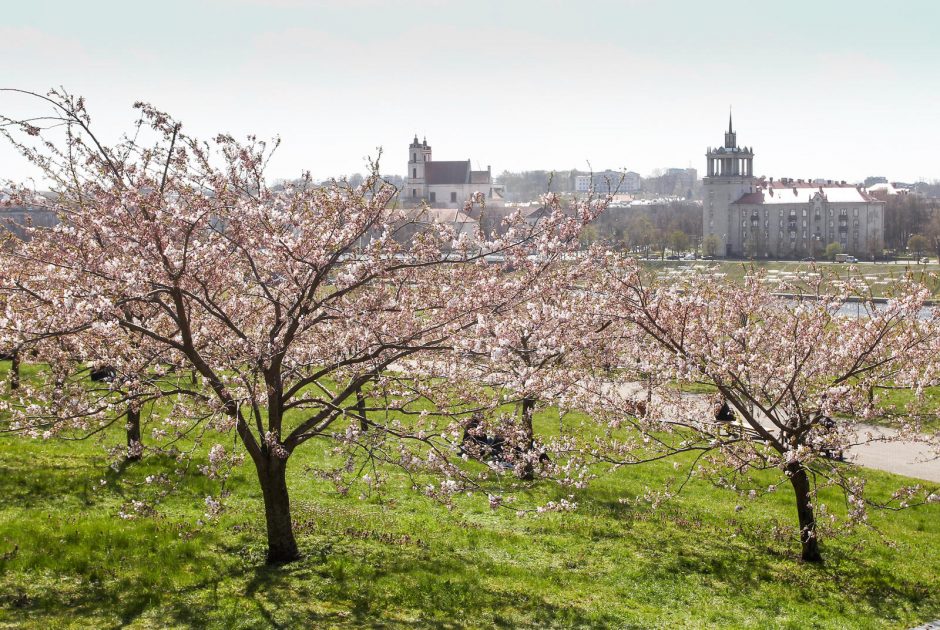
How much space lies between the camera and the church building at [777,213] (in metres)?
118

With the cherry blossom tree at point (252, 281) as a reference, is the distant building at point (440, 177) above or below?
above

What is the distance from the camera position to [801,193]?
12525 cm

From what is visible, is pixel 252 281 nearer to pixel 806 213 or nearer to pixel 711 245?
pixel 711 245

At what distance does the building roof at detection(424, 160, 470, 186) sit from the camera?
13900cm

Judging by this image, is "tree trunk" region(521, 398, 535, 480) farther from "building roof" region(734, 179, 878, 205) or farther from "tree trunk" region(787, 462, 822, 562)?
"building roof" region(734, 179, 878, 205)

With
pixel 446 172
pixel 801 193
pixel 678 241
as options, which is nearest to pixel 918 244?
pixel 678 241

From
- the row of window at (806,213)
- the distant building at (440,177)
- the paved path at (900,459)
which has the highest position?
the distant building at (440,177)

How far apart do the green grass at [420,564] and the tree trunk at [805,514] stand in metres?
0.28

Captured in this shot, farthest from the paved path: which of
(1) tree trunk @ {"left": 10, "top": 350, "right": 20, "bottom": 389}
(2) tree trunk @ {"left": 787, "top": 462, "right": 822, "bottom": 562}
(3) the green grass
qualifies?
(1) tree trunk @ {"left": 10, "top": 350, "right": 20, "bottom": 389}

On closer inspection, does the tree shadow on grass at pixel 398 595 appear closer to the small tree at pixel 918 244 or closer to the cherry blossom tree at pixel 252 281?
the cherry blossom tree at pixel 252 281

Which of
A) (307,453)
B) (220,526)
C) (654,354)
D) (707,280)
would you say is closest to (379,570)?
(220,526)

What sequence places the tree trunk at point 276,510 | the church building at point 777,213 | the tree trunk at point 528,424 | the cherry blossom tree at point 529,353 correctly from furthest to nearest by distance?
the church building at point 777,213
the tree trunk at point 528,424
the tree trunk at point 276,510
the cherry blossom tree at point 529,353

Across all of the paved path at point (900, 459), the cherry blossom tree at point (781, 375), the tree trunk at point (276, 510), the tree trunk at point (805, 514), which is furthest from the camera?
the paved path at point (900, 459)

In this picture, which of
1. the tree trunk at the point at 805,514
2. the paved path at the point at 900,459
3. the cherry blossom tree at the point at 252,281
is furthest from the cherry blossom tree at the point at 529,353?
the paved path at the point at 900,459
